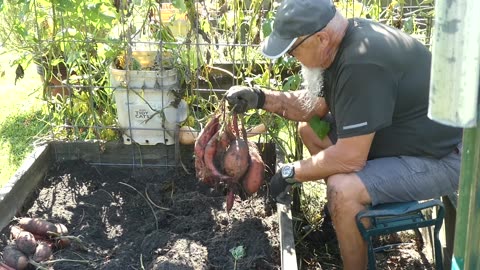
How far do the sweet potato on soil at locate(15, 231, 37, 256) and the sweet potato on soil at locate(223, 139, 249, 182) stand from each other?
3.44ft

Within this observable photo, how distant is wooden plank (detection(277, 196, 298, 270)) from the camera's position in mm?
2850

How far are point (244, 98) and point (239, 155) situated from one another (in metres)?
0.35

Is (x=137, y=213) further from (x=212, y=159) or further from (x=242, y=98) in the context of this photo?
(x=242, y=98)

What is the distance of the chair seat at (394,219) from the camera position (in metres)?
2.85

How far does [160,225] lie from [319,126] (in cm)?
106

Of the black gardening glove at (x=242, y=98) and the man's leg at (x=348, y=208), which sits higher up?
the black gardening glove at (x=242, y=98)

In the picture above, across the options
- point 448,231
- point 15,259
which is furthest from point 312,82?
point 15,259

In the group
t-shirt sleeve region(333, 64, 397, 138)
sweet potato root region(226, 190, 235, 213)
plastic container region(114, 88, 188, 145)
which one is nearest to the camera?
t-shirt sleeve region(333, 64, 397, 138)

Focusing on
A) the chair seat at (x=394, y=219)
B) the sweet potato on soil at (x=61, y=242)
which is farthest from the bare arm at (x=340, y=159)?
the sweet potato on soil at (x=61, y=242)

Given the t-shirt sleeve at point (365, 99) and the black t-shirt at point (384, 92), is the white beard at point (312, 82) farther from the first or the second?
the t-shirt sleeve at point (365, 99)

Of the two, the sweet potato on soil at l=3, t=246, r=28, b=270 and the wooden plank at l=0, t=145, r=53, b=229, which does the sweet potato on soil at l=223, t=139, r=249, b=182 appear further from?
the wooden plank at l=0, t=145, r=53, b=229

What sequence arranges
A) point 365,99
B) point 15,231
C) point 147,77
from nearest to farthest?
point 365,99 < point 15,231 < point 147,77

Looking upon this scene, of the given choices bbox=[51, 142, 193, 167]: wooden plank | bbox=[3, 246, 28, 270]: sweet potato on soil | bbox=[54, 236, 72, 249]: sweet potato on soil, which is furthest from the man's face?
bbox=[3, 246, 28, 270]: sweet potato on soil

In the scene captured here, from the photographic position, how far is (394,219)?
9.67ft
